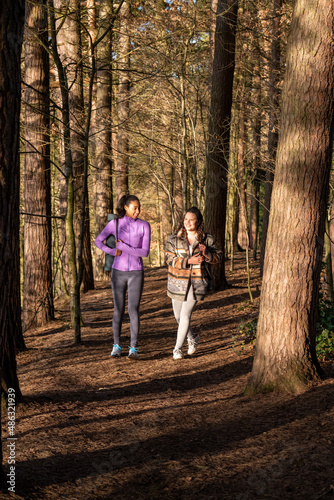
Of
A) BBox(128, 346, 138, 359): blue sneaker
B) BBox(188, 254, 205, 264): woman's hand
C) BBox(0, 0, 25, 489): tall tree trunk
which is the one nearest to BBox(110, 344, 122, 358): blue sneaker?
BBox(128, 346, 138, 359): blue sneaker

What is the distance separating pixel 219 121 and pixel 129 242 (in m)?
5.79

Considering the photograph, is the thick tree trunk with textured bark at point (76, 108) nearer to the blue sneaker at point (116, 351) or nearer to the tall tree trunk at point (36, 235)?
the tall tree trunk at point (36, 235)

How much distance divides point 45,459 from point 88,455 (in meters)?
0.32

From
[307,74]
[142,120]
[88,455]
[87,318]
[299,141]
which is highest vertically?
[142,120]

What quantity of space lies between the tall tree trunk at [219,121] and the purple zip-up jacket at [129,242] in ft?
15.9

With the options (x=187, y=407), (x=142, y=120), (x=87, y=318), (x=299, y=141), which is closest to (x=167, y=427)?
(x=187, y=407)

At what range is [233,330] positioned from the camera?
28.4ft

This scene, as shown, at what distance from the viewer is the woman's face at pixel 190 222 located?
673 centimetres

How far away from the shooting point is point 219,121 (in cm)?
1173

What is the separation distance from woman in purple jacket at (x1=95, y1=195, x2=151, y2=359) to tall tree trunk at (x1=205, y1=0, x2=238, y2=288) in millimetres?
4842

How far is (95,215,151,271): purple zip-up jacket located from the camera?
22.7 feet

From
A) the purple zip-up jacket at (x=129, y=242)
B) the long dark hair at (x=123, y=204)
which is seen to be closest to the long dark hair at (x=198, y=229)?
the purple zip-up jacket at (x=129, y=242)

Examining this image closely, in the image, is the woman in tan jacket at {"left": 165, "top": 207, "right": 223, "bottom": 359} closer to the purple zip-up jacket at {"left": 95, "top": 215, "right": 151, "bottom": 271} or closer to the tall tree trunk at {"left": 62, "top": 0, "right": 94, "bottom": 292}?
the purple zip-up jacket at {"left": 95, "top": 215, "right": 151, "bottom": 271}

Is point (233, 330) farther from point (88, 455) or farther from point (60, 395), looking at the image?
point (88, 455)
